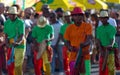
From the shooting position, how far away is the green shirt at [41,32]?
38.9 ft

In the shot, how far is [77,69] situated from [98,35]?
1.70 metres

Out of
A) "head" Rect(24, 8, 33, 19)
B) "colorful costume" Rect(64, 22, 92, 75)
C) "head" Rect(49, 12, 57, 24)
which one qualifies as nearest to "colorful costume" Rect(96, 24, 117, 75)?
"colorful costume" Rect(64, 22, 92, 75)

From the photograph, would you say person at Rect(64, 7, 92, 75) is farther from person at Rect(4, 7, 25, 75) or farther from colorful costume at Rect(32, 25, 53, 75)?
colorful costume at Rect(32, 25, 53, 75)

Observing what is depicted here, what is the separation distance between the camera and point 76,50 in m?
9.47

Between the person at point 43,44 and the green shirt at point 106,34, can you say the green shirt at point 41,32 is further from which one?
the green shirt at point 106,34

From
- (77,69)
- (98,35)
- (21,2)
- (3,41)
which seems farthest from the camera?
(21,2)

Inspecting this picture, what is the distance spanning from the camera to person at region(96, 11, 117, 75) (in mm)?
10672

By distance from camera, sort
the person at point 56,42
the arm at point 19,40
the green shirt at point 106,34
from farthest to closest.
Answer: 1. the person at point 56,42
2. the arm at point 19,40
3. the green shirt at point 106,34

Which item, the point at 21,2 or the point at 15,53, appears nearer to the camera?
the point at 15,53

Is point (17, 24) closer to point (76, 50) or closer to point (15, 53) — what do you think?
point (15, 53)

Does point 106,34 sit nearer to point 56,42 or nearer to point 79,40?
point 79,40

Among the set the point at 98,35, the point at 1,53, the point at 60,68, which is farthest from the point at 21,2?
the point at 98,35

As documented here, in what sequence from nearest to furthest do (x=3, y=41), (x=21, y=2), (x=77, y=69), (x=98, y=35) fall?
1. (x=77, y=69)
2. (x=98, y=35)
3. (x=3, y=41)
4. (x=21, y=2)

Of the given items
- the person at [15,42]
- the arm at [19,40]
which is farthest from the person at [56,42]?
the arm at [19,40]
